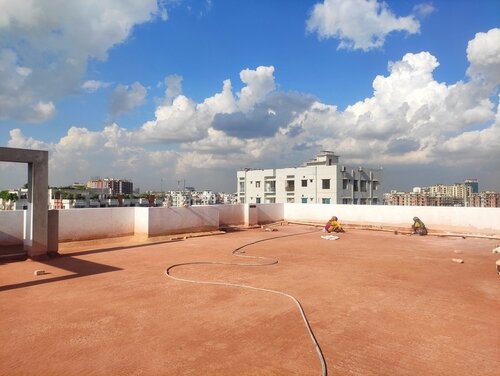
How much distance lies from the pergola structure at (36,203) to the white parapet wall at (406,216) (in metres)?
19.2

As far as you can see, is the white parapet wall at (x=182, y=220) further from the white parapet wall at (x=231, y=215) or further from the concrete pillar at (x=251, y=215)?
the concrete pillar at (x=251, y=215)

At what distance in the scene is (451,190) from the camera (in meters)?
112

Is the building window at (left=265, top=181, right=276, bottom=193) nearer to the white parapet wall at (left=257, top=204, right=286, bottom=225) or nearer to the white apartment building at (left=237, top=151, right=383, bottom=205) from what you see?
the white apartment building at (left=237, top=151, right=383, bottom=205)

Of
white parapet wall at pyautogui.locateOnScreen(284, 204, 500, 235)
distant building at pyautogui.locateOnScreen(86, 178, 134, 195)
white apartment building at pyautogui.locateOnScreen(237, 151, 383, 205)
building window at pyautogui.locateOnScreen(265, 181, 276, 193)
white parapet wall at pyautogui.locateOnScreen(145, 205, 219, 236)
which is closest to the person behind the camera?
white parapet wall at pyautogui.locateOnScreen(145, 205, 219, 236)

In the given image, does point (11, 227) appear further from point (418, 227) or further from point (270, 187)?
point (270, 187)

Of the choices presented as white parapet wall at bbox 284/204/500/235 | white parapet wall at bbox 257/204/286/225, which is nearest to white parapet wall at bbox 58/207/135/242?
white parapet wall at bbox 257/204/286/225

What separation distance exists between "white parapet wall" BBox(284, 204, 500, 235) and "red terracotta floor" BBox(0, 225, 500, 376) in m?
8.96

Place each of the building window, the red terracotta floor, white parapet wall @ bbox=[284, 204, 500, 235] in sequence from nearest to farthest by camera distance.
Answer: the red terracotta floor
white parapet wall @ bbox=[284, 204, 500, 235]
the building window

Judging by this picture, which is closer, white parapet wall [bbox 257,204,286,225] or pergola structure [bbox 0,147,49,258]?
pergola structure [bbox 0,147,49,258]

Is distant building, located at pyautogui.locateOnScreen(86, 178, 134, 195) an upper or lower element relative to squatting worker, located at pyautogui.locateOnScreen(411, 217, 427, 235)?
upper

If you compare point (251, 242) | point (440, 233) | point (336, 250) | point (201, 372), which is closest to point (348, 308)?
point (201, 372)

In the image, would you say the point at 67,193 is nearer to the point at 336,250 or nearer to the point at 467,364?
the point at 336,250

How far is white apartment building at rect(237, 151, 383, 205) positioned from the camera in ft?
171

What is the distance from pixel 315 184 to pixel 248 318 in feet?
157
